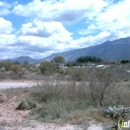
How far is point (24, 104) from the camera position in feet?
48.4

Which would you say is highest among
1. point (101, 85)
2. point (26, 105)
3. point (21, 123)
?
point (101, 85)

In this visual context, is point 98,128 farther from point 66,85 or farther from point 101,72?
point 66,85

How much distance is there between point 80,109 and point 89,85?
2.10 meters

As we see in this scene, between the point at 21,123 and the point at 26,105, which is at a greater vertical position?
the point at 26,105

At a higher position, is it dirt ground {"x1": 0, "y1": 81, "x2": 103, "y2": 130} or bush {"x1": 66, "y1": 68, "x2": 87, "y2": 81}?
bush {"x1": 66, "y1": 68, "x2": 87, "y2": 81}

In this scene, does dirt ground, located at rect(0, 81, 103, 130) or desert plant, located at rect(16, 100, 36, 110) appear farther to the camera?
desert plant, located at rect(16, 100, 36, 110)

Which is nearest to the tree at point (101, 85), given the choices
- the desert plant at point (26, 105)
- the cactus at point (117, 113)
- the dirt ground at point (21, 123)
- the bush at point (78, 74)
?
the bush at point (78, 74)

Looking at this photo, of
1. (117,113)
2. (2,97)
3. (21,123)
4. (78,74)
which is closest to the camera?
(117,113)

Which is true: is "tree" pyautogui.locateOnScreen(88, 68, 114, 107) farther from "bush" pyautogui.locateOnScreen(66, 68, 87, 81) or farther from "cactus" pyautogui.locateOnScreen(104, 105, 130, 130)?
"cactus" pyautogui.locateOnScreen(104, 105, 130, 130)

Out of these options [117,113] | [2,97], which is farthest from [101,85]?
[2,97]

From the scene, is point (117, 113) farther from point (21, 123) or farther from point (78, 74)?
point (78, 74)

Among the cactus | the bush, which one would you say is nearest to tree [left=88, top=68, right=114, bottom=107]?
the bush

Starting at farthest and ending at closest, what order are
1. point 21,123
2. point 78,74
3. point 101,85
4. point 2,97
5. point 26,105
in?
point 78,74 < point 2,97 < point 26,105 < point 101,85 < point 21,123

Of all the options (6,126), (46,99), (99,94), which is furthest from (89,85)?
(6,126)
